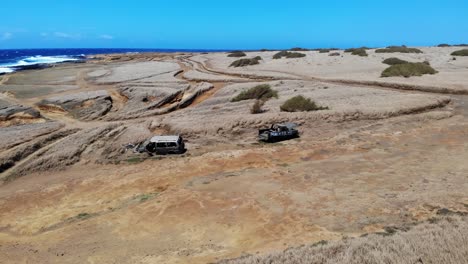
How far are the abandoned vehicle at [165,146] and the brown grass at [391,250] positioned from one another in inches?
586

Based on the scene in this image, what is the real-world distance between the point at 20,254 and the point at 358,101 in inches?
1074

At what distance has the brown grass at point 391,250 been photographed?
9.89 metres

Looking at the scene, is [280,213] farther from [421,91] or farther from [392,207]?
[421,91]

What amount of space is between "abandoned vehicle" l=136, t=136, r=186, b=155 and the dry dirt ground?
733 mm

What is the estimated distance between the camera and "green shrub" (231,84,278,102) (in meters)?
36.4

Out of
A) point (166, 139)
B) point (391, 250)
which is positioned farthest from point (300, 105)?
point (391, 250)

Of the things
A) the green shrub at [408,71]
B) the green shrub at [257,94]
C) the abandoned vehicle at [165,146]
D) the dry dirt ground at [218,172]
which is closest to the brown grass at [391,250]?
the dry dirt ground at [218,172]

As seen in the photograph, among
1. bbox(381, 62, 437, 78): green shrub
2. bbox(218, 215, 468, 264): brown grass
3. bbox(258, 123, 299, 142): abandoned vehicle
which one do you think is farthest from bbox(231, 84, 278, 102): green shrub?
bbox(218, 215, 468, 264): brown grass

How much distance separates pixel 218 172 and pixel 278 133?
6460 millimetres

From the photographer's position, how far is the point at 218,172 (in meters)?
21.8

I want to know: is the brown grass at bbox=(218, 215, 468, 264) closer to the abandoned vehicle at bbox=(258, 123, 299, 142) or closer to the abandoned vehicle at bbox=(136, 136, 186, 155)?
the abandoned vehicle at bbox=(258, 123, 299, 142)

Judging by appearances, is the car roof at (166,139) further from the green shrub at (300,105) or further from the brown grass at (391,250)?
the brown grass at (391,250)

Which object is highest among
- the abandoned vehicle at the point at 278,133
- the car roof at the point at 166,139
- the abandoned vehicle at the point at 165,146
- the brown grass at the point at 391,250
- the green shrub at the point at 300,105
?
the green shrub at the point at 300,105

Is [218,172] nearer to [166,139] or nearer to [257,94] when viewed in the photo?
[166,139]
